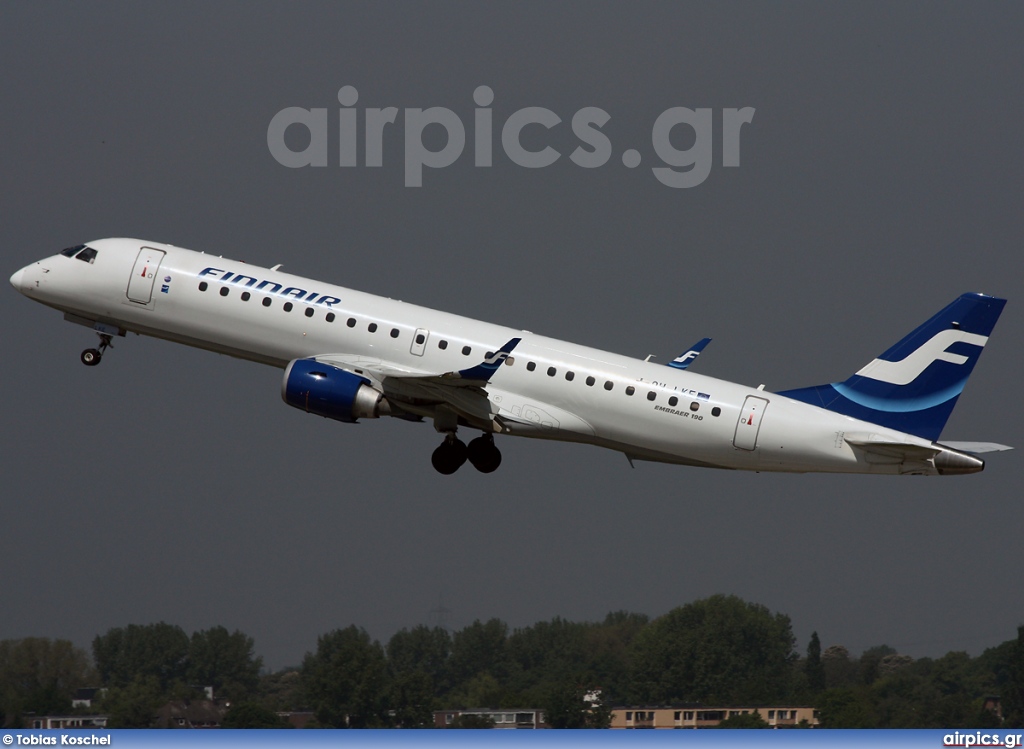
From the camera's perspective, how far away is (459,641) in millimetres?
101688

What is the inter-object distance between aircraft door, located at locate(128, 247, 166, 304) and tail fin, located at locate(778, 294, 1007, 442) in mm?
20994

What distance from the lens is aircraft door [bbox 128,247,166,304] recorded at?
164 feet

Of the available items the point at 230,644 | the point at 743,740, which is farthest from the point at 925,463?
the point at 230,644

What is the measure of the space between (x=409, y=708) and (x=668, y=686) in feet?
65.0

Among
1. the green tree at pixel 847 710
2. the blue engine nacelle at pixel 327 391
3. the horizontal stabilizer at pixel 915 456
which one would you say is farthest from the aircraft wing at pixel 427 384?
the green tree at pixel 847 710

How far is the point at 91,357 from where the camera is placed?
53938 mm

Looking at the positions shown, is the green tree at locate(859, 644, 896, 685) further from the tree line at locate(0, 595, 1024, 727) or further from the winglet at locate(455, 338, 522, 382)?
the winglet at locate(455, 338, 522, 382)

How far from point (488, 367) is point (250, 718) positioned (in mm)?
30740

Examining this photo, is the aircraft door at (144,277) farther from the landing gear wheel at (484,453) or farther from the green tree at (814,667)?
the green tree at (814,667)

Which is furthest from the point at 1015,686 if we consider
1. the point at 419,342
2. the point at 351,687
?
the point at 419,342

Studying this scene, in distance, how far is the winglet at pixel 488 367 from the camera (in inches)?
1778

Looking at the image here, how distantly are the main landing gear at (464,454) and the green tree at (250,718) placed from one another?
2301 centimetres

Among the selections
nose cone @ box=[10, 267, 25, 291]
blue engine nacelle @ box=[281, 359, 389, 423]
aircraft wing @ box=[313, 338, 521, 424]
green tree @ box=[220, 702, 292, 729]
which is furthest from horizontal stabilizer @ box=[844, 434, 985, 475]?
green tree @ box=[220, 702, 292, 729]

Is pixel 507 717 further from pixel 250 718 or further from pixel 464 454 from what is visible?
pixel 464 454
